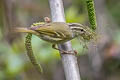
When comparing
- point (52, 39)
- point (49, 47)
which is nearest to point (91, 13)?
point (52, 39)

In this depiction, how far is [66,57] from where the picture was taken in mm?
1792

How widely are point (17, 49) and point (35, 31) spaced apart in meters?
1.28

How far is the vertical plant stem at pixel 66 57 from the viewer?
170 centimetres

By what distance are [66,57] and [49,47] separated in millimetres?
1154

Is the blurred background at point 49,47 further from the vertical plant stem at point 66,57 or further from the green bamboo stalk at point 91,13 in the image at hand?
the green bamboo stalk at point 91,13

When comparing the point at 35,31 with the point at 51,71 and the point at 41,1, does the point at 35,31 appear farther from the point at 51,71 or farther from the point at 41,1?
the point at 41,1

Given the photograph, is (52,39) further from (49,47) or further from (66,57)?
(49,47)

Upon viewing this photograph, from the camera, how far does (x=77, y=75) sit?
1687 mm

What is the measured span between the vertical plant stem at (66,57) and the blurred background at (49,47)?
0.83 meters

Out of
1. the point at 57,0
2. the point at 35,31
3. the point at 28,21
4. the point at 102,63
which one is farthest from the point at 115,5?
the point at 35,31

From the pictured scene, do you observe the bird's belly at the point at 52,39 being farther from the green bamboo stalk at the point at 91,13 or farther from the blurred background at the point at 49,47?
the blurred background at the point at 49,47

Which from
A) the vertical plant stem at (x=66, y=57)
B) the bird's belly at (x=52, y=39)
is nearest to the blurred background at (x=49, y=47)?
the vertical plant stem at (x=66, y=57)

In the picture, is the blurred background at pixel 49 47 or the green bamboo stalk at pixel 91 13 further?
the blurred background at pixel 49 47

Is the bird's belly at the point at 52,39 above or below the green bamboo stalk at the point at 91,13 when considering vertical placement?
below
